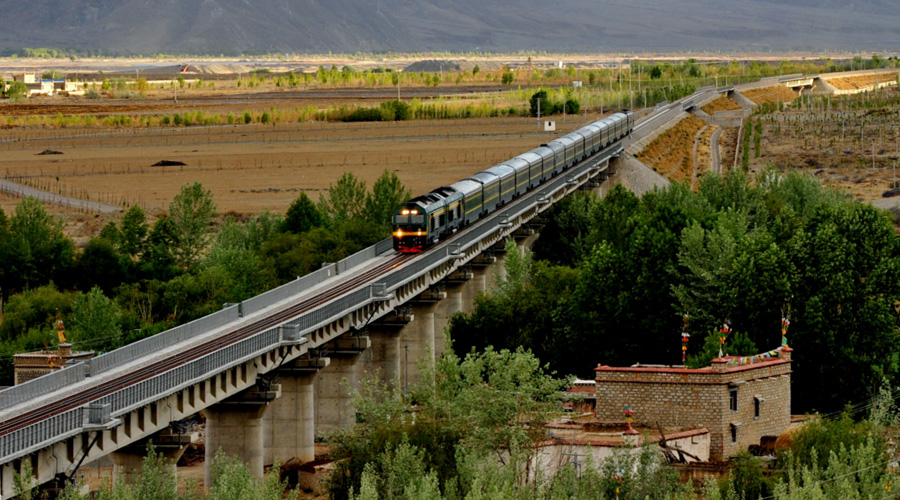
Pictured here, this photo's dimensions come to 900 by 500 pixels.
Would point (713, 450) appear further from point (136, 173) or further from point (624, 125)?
point (136, 173)

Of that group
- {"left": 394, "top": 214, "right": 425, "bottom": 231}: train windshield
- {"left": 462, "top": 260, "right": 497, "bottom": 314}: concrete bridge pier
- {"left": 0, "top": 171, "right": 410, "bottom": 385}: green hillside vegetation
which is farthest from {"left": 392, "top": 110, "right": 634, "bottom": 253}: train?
{"left": 0, "top": 171, "right": 410, "bottom": 385}: green hillside vegetation

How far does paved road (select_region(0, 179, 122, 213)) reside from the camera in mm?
140750

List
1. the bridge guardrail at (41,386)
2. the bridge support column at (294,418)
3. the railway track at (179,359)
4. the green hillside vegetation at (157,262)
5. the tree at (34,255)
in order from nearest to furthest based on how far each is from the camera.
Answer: the railway track at (179,359)
the bridge guardrail at (41,386)
the bridge support column at (294,418)
the green hillside vegetation at (157,262)
the tree at (34,255)

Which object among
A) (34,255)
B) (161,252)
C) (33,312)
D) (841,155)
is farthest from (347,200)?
(841,155)

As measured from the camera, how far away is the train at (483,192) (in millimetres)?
85625

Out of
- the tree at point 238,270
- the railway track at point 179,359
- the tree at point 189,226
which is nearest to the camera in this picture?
the railway track at point 179,359

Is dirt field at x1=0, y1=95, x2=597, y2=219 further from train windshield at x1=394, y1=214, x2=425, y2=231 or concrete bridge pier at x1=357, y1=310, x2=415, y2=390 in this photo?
concrete bridge pier at x1=357, y1=310, x2=415, y2=390

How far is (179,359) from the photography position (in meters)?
56.6

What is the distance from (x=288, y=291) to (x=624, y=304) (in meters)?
15.6

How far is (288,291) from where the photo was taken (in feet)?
240

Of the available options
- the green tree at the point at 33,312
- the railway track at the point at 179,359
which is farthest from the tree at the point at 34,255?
the railway track at the point at 179,359

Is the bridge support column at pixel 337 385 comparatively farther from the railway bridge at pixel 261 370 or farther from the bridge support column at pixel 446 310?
the bridge support column at pixel 446 310

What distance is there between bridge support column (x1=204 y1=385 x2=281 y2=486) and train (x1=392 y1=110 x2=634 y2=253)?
25.4 meters

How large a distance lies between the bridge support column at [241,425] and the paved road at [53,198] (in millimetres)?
80203
